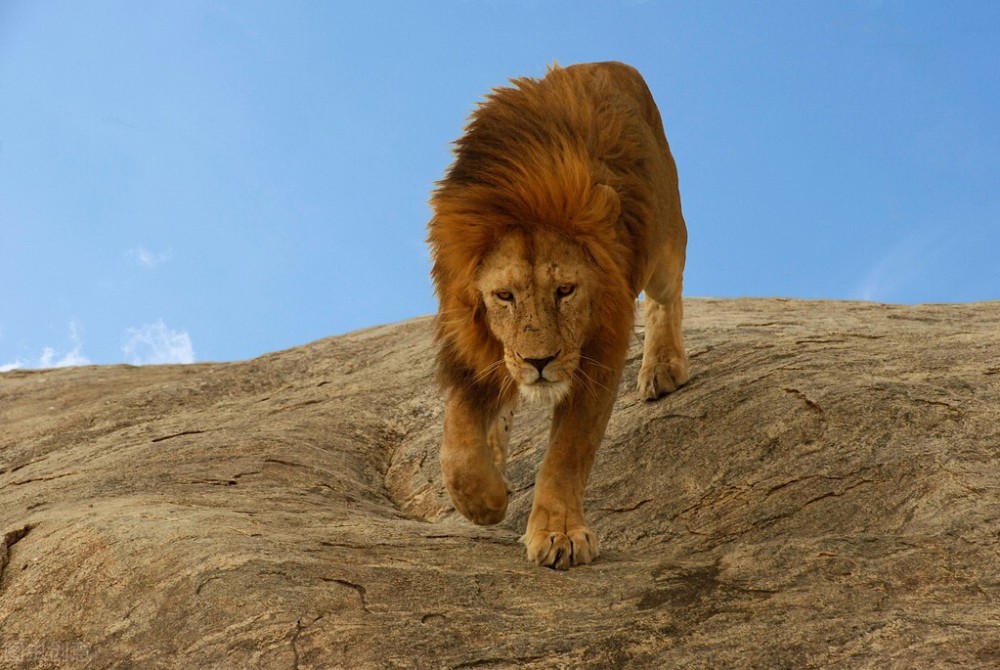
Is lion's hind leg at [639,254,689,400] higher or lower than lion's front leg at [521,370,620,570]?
higher

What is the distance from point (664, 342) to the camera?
568 cm

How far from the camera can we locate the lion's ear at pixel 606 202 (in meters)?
3.93

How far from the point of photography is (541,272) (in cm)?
384

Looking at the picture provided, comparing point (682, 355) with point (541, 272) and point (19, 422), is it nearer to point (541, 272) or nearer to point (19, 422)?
point (541, 272)

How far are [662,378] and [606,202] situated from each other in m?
1.76

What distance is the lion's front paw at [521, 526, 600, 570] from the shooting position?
151 inches

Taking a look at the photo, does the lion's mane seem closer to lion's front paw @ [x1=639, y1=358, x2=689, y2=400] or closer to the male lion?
the male lion

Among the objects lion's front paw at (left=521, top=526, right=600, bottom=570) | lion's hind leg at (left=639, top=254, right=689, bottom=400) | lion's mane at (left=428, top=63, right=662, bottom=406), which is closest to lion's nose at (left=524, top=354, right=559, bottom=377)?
lion's mane at (left=428, top=63, right=662, bottom=406)

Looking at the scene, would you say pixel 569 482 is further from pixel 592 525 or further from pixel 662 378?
pixel 662 378

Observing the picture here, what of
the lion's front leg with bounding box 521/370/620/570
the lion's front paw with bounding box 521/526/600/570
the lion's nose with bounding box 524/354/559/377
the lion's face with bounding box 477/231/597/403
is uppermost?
the lion's face with bounding box 477/231/597/403

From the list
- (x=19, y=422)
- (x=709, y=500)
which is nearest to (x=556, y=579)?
(x=709, y=500)

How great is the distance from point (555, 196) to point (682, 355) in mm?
1986

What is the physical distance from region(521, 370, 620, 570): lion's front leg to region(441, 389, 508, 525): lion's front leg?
0.14m

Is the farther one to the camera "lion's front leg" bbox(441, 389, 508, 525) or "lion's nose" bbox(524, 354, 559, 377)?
"lion's front leg" bbox(441, 389, 508, 525)
